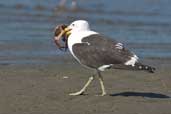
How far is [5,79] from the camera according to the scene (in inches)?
464

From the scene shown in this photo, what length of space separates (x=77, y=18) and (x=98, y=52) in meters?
12.3

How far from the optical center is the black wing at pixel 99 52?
10.3m

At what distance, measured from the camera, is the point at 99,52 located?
10.4 meters

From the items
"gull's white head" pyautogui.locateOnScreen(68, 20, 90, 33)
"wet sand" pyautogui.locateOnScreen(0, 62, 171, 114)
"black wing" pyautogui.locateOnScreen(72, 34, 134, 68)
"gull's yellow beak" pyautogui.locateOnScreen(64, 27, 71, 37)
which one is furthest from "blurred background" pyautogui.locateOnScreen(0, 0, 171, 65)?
"black wing" pyautogui.locateOnScreen(72, 34, 134, 68)

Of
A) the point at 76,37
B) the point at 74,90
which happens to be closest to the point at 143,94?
the point at 74,90

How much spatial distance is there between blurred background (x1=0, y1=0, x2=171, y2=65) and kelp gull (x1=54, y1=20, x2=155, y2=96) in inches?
131

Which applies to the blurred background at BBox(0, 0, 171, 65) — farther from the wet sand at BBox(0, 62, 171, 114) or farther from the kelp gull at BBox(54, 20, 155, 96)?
the kelp gull at BBox(54, 20, 155, 96)

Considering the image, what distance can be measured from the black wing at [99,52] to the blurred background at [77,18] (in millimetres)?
3488

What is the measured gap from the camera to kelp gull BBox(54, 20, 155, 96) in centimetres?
1027

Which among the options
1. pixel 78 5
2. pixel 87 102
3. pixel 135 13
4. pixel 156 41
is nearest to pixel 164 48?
pixel 156 41

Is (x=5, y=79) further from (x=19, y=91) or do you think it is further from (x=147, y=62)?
(x=147, y=62)

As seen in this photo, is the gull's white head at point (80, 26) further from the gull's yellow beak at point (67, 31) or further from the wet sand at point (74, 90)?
the wet sand at point (74, 90)

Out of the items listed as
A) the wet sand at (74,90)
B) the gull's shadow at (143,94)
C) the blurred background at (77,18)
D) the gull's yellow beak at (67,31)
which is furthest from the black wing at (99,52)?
the blurred background at (77,18)

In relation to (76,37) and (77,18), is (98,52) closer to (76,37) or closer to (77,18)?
(76,37)
